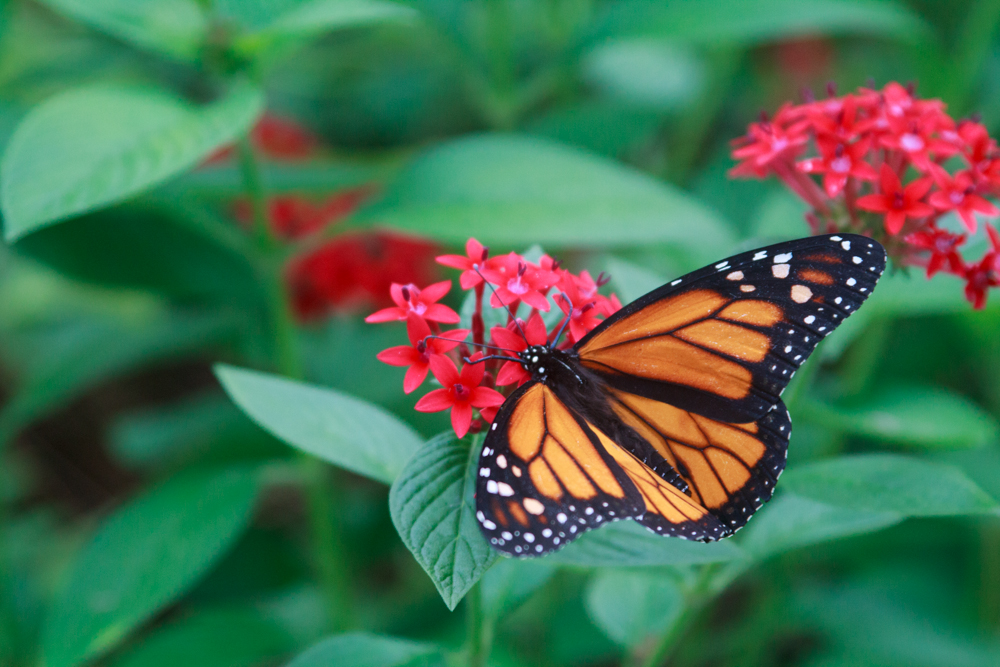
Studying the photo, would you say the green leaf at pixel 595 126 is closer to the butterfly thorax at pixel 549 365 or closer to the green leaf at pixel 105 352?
the green leaf at pixel 105 352

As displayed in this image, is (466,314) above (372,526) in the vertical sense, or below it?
above

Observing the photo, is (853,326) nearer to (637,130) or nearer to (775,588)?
(775,588)

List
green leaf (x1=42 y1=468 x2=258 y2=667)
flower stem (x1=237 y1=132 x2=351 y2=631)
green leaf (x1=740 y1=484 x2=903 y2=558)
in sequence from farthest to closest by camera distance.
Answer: flower stem (x1=237 y1=132 x2=351 y2=631), green leaf (x1=42 y1=468 x2=258 y2=667), green leaf (x1=740 y1=484 x2=903 y2=558)

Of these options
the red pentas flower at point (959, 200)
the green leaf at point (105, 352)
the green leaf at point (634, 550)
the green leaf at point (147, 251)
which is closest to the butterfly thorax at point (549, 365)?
the green leaf at point (634, 550)

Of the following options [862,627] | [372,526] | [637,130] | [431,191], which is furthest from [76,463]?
[862,627]

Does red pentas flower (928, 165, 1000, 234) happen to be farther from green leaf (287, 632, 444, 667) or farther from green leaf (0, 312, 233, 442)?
green leaf (0, 312, 233, 442)

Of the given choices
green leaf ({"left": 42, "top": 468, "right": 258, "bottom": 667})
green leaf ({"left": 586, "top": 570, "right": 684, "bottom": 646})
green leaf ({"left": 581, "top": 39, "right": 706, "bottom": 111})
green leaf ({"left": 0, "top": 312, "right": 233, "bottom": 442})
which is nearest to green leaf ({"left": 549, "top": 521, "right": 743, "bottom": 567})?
green leaf ({"left": 586, "top": 570, "right": 684, "bottom": 646})

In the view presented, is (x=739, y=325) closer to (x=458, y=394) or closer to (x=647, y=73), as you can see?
(x=458, y=394)
